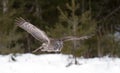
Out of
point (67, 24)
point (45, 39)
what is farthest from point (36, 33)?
point (67, 24)

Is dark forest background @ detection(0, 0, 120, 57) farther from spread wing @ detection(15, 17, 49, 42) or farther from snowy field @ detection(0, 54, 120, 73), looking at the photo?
spread wing @ detection(15, 17, 49, 42)

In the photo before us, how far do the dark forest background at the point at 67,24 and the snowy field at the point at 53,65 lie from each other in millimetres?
359

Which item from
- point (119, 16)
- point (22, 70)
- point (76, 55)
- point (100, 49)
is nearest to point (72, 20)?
point (76, 55)

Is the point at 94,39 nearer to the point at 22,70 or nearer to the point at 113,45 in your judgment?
the point at 113,45

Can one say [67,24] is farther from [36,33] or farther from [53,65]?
[36,33]

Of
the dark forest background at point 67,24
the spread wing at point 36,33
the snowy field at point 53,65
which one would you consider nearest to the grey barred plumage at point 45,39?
the spread wing at point 36,33

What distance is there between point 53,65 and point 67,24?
7.10ft

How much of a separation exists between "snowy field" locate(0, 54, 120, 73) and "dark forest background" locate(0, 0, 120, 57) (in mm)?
359

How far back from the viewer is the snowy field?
8.06 m

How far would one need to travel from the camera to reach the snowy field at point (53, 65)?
806 cm

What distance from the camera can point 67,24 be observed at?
412 inches

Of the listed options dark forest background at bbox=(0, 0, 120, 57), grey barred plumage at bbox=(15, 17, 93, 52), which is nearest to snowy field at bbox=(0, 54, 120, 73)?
dark forest background at bbox=(0, 0, 120, 57)

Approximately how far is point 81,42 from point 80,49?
29.7 inches

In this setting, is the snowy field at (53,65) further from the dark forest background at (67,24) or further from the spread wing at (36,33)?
the spread wing at (36,33)
